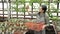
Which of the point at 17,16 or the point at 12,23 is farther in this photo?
the point at 17,16

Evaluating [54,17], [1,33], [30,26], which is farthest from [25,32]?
[54,17]

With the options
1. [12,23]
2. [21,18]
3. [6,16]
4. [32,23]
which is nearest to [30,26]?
[32,23]

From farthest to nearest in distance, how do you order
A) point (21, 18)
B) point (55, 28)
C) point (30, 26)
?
1. point (21, 18)
2. point (55, 28)
3. point (30, 26)

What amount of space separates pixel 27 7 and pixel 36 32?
88 centimetres

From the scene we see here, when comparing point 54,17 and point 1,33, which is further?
point 54,17

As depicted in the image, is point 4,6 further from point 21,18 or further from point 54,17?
point 54,17

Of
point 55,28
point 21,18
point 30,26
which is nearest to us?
point 30,26

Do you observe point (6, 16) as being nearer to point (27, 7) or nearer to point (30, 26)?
point (27, 7)

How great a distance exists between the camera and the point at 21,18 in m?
5.62

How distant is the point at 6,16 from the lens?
5.80 meters

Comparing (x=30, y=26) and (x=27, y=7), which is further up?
(x=27, y=7)

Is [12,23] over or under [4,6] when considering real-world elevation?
under

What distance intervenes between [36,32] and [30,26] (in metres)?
0.21

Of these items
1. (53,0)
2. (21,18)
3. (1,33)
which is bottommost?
(1,33)
